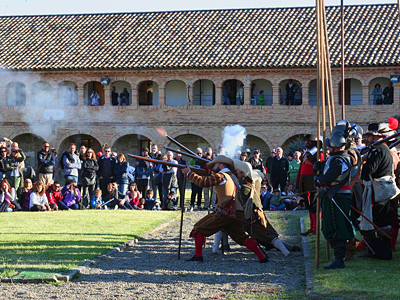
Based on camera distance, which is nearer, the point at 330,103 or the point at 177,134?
the point at 330,103

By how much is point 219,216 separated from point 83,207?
9.09 m

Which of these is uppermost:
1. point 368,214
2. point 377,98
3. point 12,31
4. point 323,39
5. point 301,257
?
point 12,31

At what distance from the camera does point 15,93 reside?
127ft

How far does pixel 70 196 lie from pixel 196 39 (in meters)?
20.9

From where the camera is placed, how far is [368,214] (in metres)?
9.71

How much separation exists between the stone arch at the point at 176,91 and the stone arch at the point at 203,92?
59 centimetres

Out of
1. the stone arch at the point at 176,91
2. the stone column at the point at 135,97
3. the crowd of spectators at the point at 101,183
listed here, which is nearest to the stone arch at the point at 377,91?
the stone arch at the point at 176,91

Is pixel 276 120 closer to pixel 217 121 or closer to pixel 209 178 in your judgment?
pixel 217 121

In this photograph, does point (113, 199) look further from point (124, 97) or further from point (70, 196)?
point (124, 97)

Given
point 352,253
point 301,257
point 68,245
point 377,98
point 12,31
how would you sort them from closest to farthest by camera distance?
point 352,253, point 301,257, point 68,245, point 377,98, point 12,31

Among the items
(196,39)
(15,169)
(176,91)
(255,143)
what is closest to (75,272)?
(15,169)

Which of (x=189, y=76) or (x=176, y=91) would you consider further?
(x=176, y=91)

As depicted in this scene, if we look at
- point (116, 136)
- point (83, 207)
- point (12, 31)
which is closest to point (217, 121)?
point (116, 136)

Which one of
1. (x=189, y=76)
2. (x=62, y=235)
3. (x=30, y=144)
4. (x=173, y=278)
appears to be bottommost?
(x=173, y=278)
